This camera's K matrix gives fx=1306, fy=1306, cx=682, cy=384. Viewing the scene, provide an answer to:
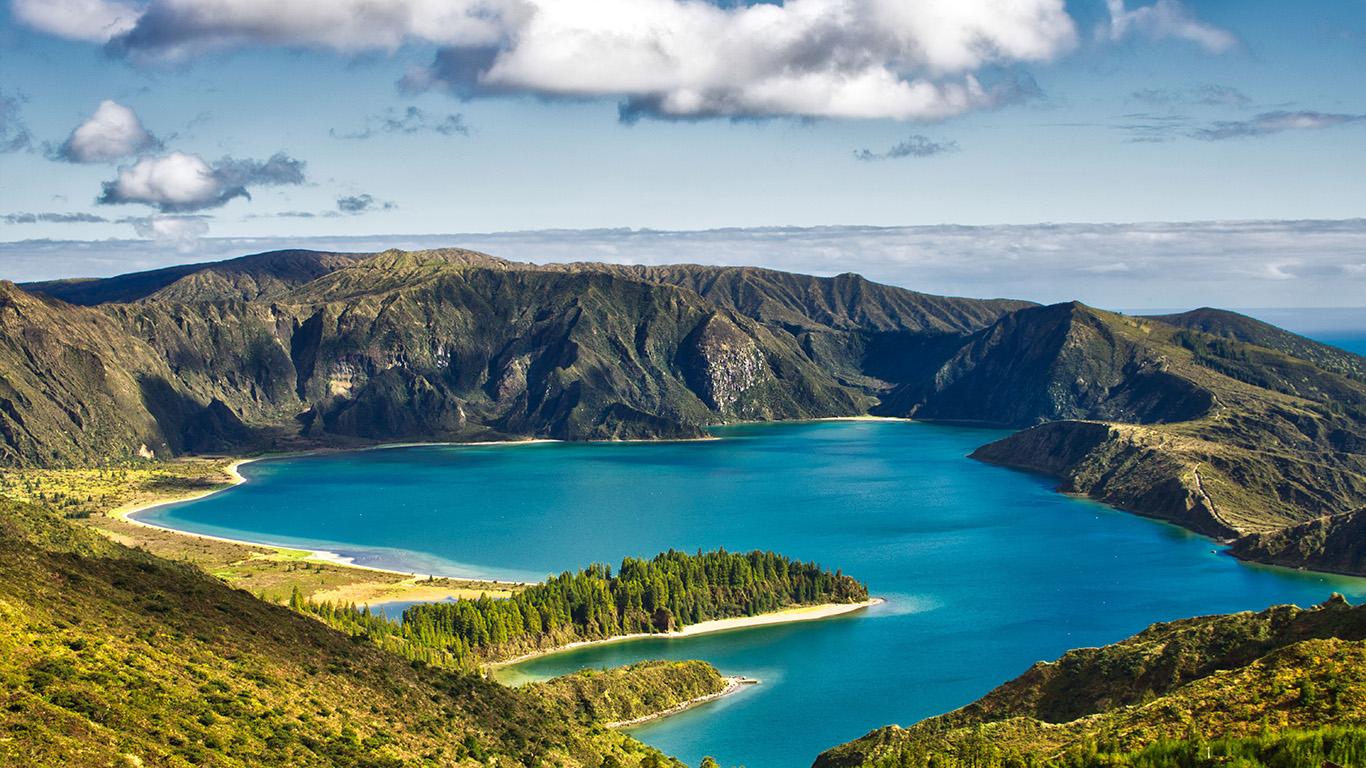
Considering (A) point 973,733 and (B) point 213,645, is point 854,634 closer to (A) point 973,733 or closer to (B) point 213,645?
(A) point 973,733

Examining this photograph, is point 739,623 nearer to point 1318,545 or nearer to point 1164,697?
point 1164,697

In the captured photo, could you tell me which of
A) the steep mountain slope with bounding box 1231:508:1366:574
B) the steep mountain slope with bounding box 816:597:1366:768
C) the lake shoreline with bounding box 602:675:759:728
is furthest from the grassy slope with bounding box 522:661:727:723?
the steep mountain slope with bounding box 1231:508:1366:574

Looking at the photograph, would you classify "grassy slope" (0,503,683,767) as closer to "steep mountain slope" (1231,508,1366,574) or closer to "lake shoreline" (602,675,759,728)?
"lake shoreline" (602,675,759,728)

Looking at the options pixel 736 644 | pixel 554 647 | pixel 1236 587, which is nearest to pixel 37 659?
pixel 554 647

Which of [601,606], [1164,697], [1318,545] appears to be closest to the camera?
[1164,697]

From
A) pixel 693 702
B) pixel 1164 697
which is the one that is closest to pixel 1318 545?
pixel 693 702
